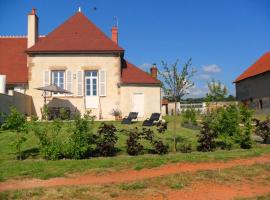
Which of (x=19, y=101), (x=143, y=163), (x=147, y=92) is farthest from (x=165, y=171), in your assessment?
(x=147, y=92)

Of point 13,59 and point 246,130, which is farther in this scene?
point 13,59

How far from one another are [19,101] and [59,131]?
1216cm

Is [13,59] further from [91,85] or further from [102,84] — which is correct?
[102,84]

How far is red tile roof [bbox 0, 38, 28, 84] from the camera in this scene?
1008 inches

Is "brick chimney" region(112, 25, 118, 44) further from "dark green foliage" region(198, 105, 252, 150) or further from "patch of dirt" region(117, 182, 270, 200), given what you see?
"patch of dirt" region(117, 182, 270, 200)

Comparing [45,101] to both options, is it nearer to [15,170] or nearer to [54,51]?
[54,51]

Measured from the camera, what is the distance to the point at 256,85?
43625 mm

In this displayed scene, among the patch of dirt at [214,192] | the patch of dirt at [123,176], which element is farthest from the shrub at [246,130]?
the patch of dirt at [214,192]

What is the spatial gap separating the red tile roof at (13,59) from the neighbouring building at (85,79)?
0.21 ft

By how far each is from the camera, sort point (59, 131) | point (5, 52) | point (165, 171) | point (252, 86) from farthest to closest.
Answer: point (252, 86), point (5, 52), point (59, 131), point (165, 171)

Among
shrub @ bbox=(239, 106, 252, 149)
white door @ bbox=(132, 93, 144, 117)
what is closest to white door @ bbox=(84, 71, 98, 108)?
white door @ bbox=(132, 93, 144, 117)

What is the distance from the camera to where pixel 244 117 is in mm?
13055

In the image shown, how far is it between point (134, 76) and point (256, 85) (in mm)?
22284

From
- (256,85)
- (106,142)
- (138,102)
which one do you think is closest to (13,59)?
(138,102)
